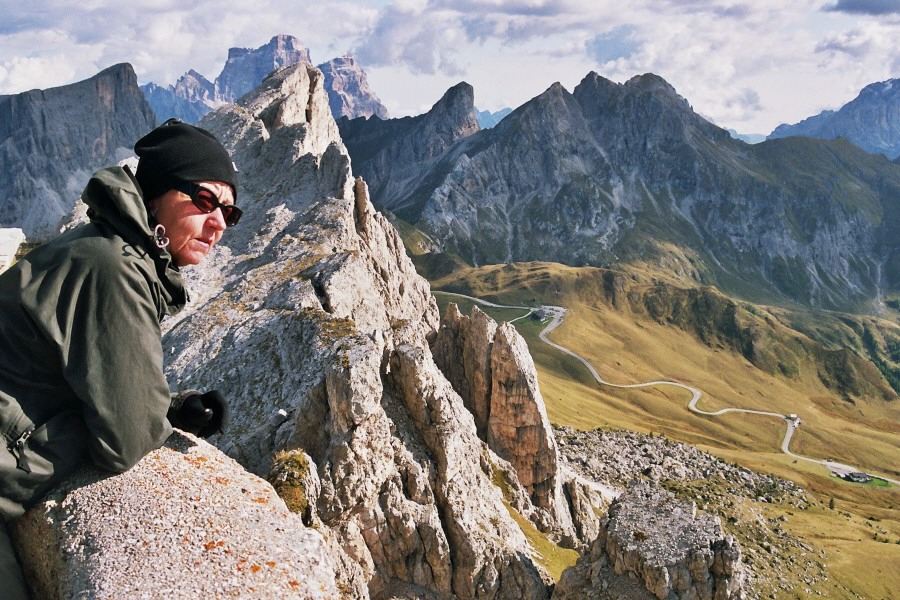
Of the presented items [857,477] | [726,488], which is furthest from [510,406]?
[857,477]

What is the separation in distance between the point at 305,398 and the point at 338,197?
40.1 m

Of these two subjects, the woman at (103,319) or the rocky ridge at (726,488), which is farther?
the rocky ridge at (726,488)

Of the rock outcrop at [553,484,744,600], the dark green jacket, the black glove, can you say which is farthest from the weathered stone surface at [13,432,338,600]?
the rock outcrop at [553,484,744,600]

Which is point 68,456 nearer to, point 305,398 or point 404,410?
point 305,398

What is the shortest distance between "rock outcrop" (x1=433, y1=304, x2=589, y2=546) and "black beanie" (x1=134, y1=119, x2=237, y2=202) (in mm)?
59453

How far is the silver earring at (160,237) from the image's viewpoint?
831 cm

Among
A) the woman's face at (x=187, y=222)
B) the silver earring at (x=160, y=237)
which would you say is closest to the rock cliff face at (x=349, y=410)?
the woman's face at (x=187, y=222)

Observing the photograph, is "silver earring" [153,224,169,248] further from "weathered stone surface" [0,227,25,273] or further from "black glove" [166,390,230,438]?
"weathered stone surface" [0,227,25,273]

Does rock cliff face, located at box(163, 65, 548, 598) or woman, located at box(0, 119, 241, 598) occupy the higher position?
woman, located at box(0, 119, 241, 598)

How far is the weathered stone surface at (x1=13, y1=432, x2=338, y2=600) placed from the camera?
8664mm

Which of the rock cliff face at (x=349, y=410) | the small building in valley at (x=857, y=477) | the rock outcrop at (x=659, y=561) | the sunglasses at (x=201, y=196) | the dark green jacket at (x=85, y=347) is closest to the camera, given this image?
the dark green jacket at (x=85, y=347)

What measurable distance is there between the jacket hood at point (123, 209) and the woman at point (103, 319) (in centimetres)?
2

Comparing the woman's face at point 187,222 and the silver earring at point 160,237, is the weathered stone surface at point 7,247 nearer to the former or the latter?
the woman's face at point 187,222

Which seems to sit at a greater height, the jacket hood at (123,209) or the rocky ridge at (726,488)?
the jacket hood at (123,209)
